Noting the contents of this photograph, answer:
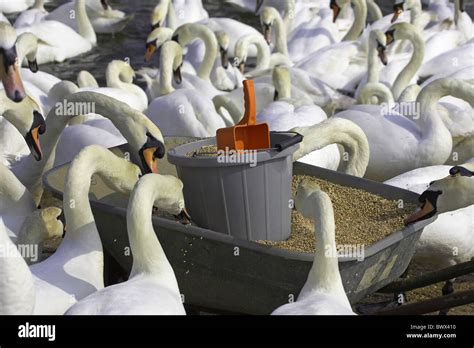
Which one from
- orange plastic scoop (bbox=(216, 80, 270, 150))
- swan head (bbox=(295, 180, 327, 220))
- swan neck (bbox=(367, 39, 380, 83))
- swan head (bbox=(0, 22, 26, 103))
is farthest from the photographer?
swan neck (bbox=(367, 39, 380, 83))

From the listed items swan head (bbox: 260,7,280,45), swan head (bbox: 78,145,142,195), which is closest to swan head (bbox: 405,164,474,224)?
swan head (bbox: 78,145,142,195)

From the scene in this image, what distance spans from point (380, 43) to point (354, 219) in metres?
5.56

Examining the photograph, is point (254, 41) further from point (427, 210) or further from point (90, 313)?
point (90, 313)

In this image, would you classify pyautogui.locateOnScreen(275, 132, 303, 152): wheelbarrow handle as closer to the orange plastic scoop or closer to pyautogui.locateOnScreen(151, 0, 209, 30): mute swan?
the orange plastic scoop

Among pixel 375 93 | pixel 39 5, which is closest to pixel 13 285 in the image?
pixel 375 93

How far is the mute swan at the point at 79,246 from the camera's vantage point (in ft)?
18.6

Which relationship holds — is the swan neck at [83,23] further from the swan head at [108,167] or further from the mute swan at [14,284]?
the mute swan at [14,284]

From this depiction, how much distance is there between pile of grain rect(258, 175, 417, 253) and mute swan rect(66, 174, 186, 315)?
648 millimetres

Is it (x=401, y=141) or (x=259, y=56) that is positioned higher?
(x=259, y=56)

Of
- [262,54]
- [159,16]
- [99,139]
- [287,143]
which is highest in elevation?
[159,16]

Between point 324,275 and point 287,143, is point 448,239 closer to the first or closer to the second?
point 287,143

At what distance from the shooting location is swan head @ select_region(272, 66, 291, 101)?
10312 mm

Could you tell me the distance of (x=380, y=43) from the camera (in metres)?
11.8

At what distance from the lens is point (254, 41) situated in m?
12.5
